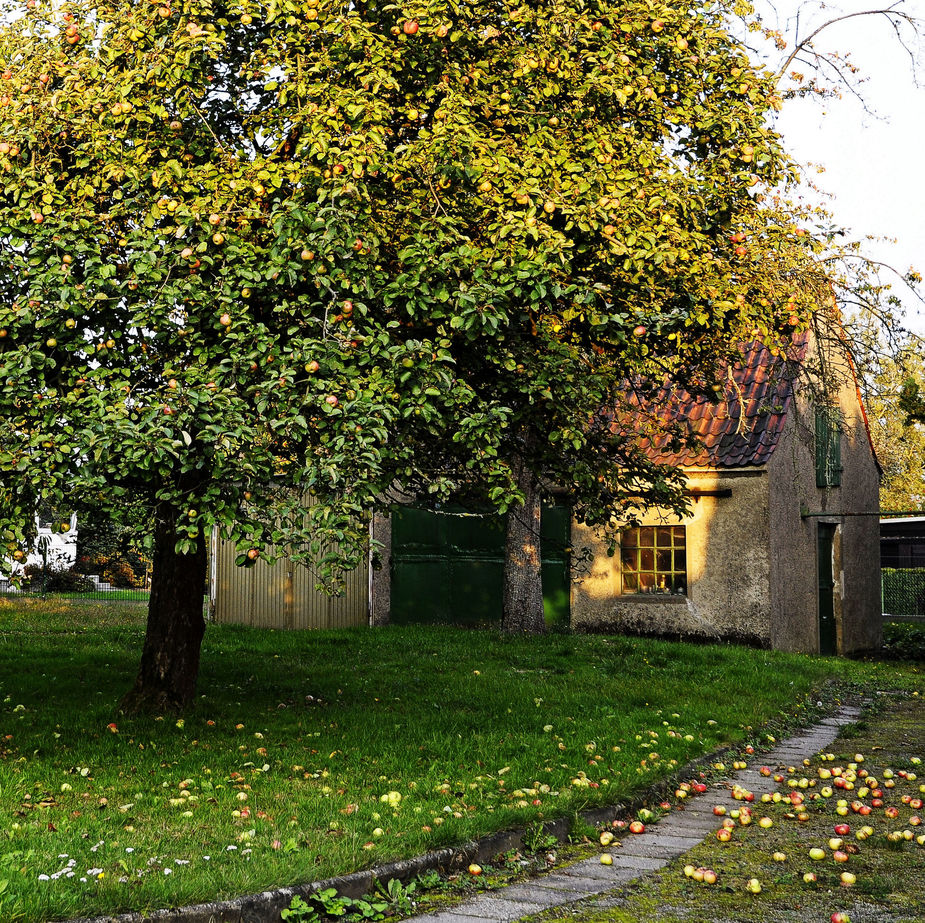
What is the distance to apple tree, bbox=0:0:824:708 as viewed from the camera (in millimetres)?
5828

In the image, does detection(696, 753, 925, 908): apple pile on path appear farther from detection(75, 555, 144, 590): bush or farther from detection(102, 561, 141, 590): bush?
detection(102, 561, 141, 590): bush

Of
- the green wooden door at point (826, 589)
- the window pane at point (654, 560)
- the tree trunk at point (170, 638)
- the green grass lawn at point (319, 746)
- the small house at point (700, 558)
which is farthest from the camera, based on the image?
the green wooden door at point (826, 589)

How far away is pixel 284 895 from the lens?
438 cm

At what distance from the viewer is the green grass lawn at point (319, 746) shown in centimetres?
478

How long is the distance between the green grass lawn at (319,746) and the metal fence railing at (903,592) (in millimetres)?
19888

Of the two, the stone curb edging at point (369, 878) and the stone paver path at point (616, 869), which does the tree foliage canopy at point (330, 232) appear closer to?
the stone curb edging at point (369, 878)

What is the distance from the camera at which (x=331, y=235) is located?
5.80 m

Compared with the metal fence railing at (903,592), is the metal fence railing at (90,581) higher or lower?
higher

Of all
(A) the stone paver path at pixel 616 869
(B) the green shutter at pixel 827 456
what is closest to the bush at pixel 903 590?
(B) the green shutter at pixel 827 456

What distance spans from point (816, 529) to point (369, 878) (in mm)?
15126

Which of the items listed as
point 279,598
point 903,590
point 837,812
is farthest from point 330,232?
point 903,590

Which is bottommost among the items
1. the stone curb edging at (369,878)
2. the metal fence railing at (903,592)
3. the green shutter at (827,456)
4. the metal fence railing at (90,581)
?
the metal fence railing at (903,592)

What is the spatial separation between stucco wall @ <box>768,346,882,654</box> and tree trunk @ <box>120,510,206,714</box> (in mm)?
8739

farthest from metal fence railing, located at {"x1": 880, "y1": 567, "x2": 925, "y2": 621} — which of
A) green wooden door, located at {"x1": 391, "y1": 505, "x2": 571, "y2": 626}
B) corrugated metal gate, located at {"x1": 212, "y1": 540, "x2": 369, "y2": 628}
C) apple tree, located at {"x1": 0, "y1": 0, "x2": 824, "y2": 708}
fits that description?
apple tree, located at {"x1": 0, "y1": 0, "x2": 824, "y2": 708}
